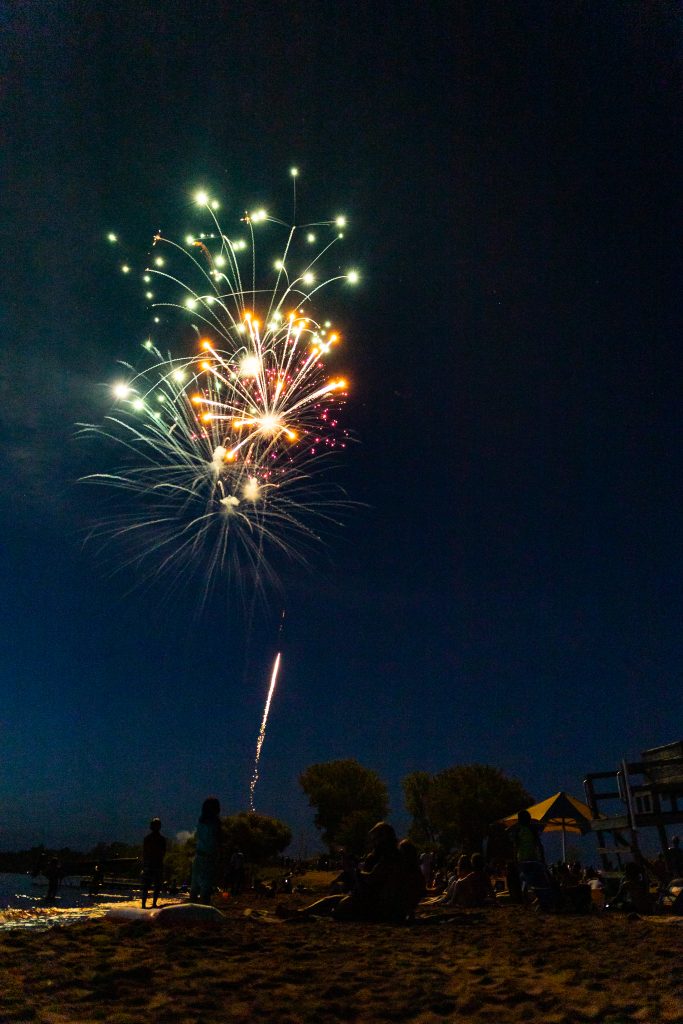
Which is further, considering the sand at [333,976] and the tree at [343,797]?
the tree at [343,797]

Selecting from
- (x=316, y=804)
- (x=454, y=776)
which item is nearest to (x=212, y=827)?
(x=454, y=776)

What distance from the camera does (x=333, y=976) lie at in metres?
4.80

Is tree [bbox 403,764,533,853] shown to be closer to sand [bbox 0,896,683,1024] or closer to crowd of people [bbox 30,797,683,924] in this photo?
crowd of people [bbox 30,797,683,924]

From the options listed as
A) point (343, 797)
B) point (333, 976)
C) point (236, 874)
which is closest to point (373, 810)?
point (343, 797)

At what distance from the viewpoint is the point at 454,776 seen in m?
45.1

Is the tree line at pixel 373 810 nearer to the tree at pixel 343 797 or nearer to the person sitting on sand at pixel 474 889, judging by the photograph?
the tree at pixel 343 797

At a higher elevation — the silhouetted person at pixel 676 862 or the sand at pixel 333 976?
the silhouetted person at pixel 676 862

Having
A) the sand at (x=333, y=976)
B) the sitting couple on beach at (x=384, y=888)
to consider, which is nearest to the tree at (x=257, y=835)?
the sitting couple on beach at (x=384, y=888)

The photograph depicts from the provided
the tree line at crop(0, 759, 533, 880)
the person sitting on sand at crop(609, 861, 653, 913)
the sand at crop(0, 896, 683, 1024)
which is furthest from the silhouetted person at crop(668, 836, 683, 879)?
the tree line at crop(0, 759, 533, 880)

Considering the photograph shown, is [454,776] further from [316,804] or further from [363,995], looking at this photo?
[363,995]

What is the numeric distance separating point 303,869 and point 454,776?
1366 centimetres

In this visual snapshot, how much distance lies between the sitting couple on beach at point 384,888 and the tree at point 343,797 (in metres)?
41.1

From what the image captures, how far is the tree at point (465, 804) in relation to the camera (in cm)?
4188

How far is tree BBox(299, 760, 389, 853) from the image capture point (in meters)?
47.0
